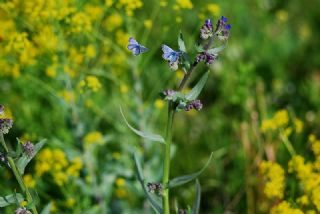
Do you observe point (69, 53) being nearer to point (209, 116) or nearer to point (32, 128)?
point (32, 128)

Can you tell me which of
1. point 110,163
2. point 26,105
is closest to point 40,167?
point 110,163

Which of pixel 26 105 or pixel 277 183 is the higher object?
pixel 26 105

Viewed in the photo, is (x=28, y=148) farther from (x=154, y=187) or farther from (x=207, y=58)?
(x=207, y=58)

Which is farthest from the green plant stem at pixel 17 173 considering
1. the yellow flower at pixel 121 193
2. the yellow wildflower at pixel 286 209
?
the yellow flower at pixel 121 193

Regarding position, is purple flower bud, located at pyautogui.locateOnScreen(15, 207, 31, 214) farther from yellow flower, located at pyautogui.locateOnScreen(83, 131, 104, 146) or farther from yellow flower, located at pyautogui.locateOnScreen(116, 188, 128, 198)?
yellow flower, located at pyautogui.locateOnScreen(116, 188, 128, 198)

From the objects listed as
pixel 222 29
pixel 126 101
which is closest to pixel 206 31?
pixel 222 29

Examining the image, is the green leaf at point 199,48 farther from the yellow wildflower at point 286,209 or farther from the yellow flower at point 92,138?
A: the yellow flower at point 92,138

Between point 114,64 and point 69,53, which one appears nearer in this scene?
point 69,53

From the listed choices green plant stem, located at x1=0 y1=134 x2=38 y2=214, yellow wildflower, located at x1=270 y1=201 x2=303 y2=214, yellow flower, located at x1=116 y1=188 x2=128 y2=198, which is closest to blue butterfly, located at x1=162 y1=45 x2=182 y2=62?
green plant stem, located at x1=0 y1=134 x2=38 y2=214

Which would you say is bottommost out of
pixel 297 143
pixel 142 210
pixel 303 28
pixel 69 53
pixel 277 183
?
pixel 142 210
